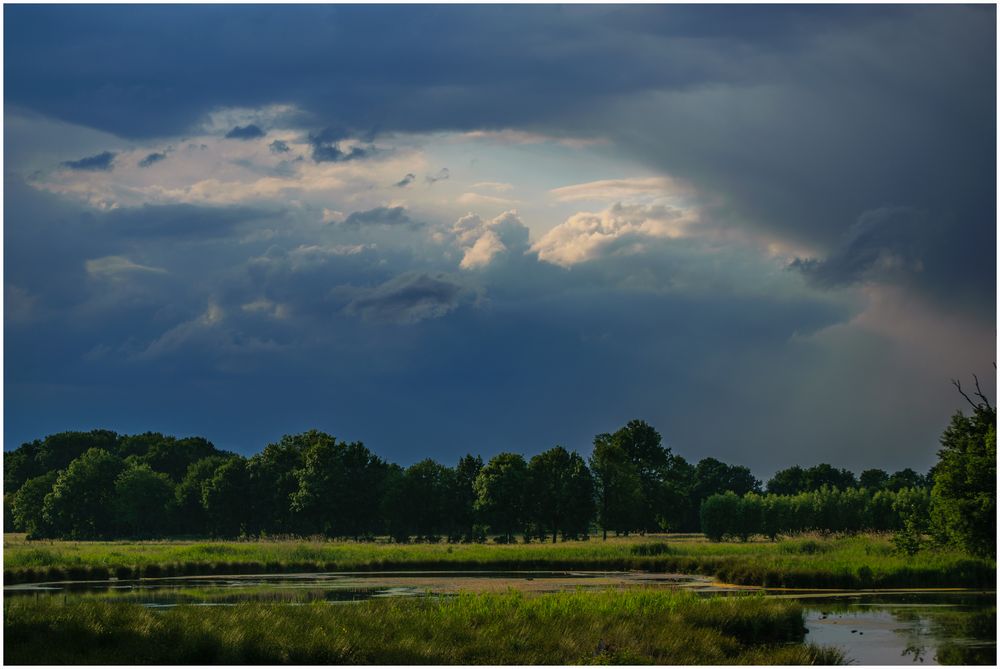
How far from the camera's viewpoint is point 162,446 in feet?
509

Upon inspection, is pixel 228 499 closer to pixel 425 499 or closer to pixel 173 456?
pixel 425 499

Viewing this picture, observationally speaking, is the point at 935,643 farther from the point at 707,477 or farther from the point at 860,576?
the point at 707,477

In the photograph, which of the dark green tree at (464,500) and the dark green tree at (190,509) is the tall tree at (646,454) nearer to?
the dark green tree at (464,500)

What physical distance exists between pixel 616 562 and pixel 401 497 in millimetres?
42218

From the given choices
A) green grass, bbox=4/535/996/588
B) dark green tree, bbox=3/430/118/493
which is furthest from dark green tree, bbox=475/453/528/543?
dark green tree, bbox=3/430/118/493

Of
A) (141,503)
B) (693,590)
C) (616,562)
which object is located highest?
(141,503)

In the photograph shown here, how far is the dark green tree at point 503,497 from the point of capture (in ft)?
319

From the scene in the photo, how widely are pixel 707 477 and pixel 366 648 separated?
4950 inches

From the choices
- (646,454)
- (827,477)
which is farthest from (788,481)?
(646,454)

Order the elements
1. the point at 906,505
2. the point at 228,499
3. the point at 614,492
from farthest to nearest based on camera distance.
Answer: the point at 228,499, the point at 614,492, the point at 906,505

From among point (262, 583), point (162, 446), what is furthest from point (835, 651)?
point (162, 446)

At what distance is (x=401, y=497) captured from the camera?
102562mm

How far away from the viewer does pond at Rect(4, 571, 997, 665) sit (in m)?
27.5

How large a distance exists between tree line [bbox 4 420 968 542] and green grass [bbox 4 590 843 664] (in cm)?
6633
